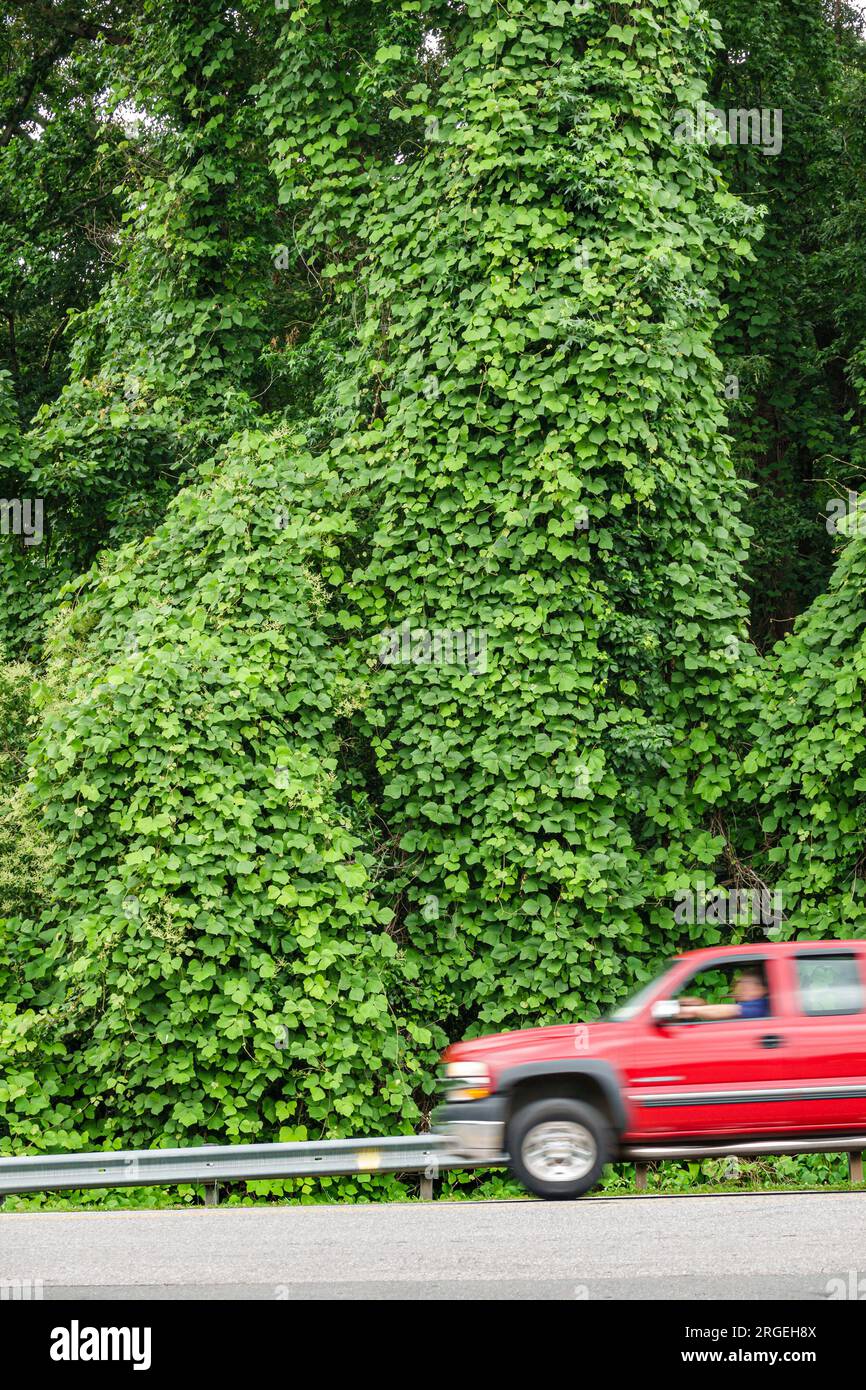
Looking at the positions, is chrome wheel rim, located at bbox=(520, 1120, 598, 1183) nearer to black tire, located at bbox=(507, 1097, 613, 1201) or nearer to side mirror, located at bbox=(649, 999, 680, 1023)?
black tire, located at bbox=(507, 1097, 613, 1201)

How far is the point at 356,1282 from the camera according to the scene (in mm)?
6191

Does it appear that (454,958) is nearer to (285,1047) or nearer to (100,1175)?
(285,1047)

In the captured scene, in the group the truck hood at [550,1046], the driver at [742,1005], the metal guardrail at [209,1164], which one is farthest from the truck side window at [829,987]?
the metal guardrail at [209,1164]

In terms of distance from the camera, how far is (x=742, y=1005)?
26.8 ft

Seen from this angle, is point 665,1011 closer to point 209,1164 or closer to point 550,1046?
point 550,1046

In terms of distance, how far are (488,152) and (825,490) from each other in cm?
882

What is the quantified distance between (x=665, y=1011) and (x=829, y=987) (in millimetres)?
1029

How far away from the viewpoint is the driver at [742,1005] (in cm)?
799

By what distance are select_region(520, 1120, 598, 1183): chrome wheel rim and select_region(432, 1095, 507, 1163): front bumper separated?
154 mm

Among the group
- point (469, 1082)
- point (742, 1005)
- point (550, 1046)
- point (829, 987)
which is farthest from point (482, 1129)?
point (829, 987)

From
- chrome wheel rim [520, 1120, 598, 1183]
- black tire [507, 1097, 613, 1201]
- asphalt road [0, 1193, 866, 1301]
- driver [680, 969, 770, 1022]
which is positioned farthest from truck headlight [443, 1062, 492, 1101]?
driver [680, 969, 770, 1022]

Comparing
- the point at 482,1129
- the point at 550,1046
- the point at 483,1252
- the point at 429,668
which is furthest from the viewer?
the point at 429,668

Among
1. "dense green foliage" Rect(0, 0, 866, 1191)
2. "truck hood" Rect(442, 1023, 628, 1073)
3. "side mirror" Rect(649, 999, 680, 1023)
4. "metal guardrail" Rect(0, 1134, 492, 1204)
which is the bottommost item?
"metal guardrail" Rect(0, 1134, 492, 1204)

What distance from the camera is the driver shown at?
26.2ft
